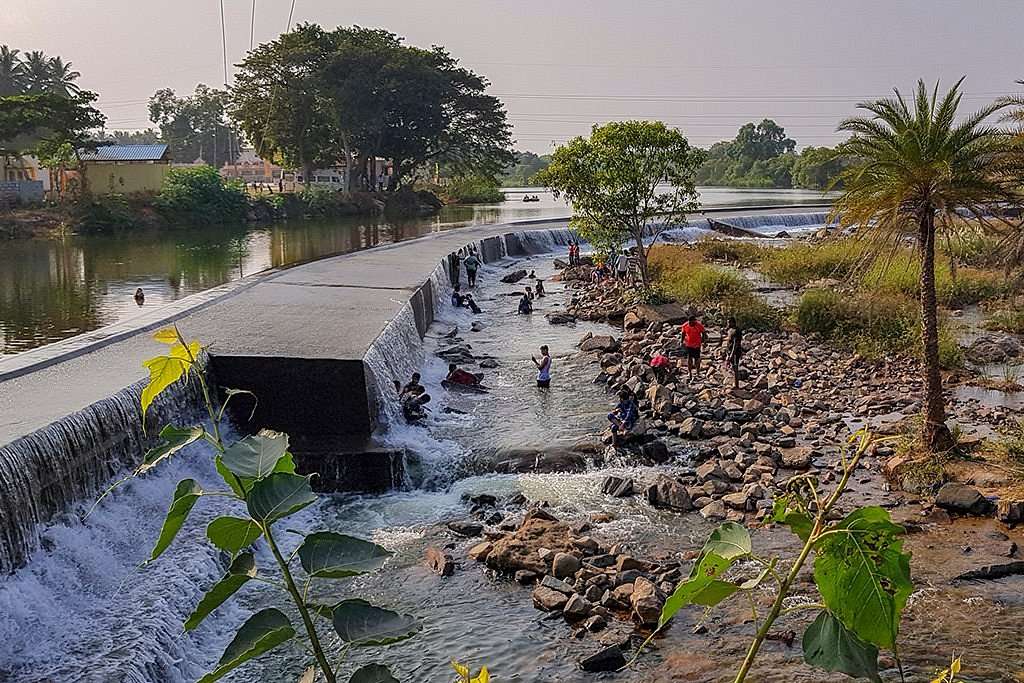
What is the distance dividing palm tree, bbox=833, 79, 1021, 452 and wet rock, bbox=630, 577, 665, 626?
4883 mm

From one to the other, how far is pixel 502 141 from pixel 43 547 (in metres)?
55.4

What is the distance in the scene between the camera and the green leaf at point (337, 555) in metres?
1.31

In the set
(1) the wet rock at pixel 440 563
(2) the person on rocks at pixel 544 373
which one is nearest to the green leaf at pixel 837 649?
(1) the wet rock at pixel 440 563

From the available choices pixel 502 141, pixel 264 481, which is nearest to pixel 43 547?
pixel 264 481

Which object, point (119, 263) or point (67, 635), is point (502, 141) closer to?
point (119, 263)

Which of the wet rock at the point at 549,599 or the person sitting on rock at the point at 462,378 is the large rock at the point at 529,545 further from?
the person sitting on rock at the point at 462,378

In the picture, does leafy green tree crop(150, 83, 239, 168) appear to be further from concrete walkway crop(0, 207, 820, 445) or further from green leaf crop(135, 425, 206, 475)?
green leaf crop(135, 425, 206, 475)

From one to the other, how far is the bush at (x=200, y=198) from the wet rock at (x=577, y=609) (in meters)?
41.2

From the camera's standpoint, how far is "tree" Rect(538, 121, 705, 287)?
77.4ft

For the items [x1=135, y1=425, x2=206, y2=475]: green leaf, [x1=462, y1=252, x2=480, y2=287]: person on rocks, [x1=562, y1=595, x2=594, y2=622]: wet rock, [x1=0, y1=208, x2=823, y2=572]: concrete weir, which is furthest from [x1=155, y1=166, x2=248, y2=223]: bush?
[x1=135, y1=425, x2=206, y2=475]: green leaf

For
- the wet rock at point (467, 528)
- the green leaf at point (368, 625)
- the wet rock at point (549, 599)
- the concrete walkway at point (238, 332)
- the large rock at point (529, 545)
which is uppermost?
the green leaf at point (368, 625)

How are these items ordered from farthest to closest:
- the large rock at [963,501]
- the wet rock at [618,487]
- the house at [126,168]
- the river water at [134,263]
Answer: the house at [126,168] → the river water at [134,263] → the wet rock at [618,487] → the large rock at [963,501]

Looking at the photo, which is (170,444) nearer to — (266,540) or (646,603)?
(266,540)

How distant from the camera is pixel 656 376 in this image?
16406mm
